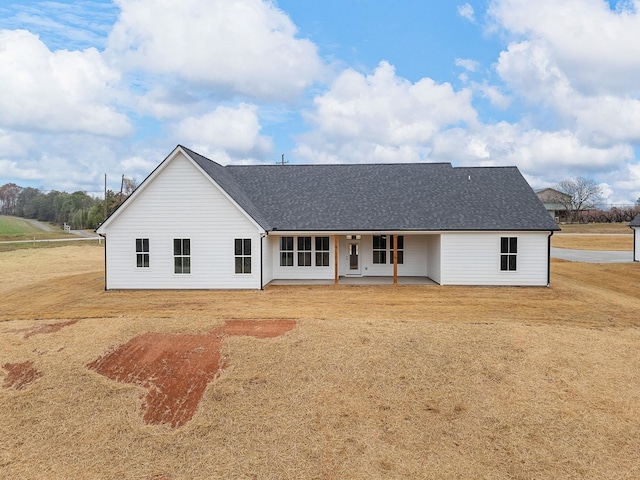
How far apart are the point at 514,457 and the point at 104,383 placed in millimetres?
7821

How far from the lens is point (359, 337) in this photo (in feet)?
36.0

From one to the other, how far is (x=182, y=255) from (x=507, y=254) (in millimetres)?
13818

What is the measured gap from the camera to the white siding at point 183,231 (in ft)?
59.0

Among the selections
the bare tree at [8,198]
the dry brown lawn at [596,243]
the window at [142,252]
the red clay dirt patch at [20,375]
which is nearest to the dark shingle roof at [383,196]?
the window at [142,252]

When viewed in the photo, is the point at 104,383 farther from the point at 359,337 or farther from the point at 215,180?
the point at 215,180

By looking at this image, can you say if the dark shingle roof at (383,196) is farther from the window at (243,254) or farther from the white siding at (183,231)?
the window at (243,254)

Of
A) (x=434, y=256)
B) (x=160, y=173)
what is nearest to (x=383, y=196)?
(x=434, y=256)

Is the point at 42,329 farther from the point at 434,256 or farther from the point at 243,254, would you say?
the point at 434,256

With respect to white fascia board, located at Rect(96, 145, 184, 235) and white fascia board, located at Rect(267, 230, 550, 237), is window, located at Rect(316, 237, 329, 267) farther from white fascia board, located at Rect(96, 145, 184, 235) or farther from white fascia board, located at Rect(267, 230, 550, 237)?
white fascia board, located at Rect(96, 145, 184, 235)

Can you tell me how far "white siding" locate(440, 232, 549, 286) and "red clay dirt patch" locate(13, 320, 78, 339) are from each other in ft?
46.5

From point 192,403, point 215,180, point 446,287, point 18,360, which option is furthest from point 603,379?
point 215,180

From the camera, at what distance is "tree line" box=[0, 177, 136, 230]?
7138 cm

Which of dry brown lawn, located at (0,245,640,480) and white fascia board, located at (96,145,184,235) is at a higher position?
white fascia board, located at (96,145,184,235)

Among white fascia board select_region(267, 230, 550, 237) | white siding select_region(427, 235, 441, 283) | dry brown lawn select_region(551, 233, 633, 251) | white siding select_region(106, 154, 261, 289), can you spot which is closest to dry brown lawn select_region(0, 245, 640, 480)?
white siding select_region(106, 154, 261, 289)
